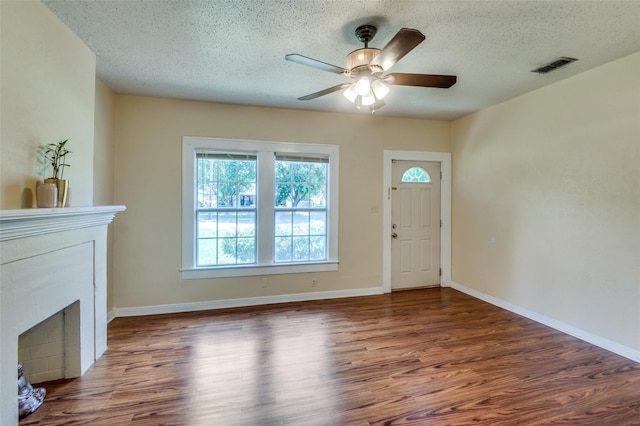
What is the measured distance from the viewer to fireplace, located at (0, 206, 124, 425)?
156 cm

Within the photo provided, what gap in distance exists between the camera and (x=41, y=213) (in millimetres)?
1648

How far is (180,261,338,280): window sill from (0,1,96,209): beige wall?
60.4 inches

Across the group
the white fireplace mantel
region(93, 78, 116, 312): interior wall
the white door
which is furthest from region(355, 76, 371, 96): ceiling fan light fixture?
region(93, 78, 116, 312): interior wall

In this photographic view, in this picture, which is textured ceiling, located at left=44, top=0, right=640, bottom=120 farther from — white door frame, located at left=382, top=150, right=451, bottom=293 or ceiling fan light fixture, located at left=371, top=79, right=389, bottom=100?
white door frame, located at left=382, top=150, right=451, bottom=293

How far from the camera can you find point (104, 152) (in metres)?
3.16

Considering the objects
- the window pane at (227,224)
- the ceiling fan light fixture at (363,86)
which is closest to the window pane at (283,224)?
the window pane at (227,224)

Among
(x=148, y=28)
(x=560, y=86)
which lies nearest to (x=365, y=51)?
(x=148, y=28)

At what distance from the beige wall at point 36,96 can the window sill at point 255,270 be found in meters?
1.53

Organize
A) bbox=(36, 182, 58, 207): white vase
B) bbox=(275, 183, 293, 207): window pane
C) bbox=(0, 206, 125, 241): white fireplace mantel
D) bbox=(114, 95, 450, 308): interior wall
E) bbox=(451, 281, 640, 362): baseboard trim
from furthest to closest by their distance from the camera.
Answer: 1. bbox=(275, 183, 293, 207): window pane
2. bbox=(114, 95, 450, 308): interior wall
3. bbox=(451, 281, 640, 362): baseboard trim
4. bbox=(36, 182, 58, 207): white vase
5. bbox=(0, 206, 125, 241): white fireplace mantel

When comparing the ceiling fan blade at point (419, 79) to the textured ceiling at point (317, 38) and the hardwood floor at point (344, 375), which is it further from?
the hardwood floor at point (344, 375)

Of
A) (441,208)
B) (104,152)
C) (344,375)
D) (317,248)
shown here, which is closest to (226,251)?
(317,248)

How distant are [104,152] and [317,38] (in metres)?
2.62

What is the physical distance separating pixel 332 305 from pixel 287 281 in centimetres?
70

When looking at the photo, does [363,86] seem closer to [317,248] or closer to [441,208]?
[317,248]
